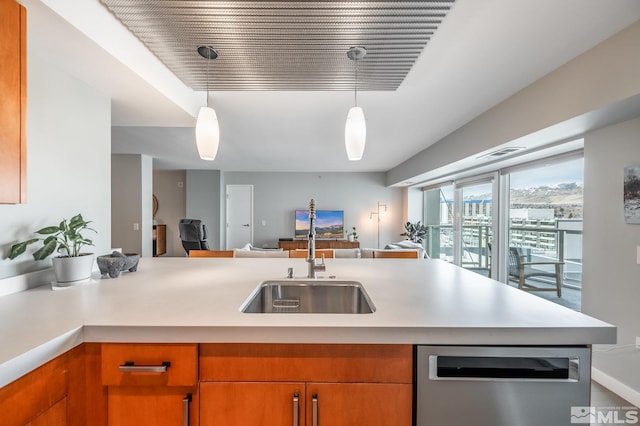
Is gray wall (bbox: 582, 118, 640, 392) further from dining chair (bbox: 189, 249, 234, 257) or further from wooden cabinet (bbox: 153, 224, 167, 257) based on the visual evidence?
wooden cabinet (bbox: 153, 224, 167, 257)

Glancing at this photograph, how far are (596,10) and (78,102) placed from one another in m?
2.76

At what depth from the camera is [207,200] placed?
6590mm

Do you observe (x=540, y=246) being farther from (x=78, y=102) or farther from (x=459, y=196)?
(x=78, y=102)

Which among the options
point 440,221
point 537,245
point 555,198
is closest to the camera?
point 555,198

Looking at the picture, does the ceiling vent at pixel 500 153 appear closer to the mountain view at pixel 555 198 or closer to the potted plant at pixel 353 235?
the mountain view at pixel 555 198

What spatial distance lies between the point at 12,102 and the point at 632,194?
344cm

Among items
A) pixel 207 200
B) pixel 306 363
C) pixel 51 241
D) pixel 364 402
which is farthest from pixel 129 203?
pixel 364 402

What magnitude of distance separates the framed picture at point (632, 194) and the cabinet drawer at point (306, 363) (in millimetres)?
2198

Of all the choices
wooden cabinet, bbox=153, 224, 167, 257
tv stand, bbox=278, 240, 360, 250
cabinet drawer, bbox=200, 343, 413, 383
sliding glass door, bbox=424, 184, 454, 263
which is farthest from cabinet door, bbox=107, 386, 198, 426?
wooden cabinet, bbox=153, 224, 167, 257

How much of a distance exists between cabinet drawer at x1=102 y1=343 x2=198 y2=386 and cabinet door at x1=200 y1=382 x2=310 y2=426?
0.24ft

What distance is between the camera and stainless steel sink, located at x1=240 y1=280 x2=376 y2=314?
1.42 m

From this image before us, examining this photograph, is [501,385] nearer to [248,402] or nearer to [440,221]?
[248,402]

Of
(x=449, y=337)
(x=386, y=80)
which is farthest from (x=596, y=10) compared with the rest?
(x=449, y=337)

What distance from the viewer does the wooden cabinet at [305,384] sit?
0.87 m
